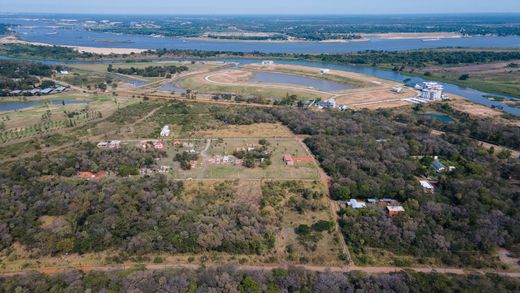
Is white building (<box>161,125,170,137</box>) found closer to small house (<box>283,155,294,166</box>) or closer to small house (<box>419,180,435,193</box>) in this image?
small house (<box>283,155,294,166</box>)

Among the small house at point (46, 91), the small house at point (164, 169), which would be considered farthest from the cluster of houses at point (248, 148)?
Answer: the small house at point (46, 91)

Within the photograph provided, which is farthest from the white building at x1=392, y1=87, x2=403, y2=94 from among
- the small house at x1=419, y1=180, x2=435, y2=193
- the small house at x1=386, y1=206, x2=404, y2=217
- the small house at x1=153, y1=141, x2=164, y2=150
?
the small house at x1=153, y1=141, x2=164, y2=150

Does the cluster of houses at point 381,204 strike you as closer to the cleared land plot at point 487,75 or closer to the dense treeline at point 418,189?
the dense treeline at point 418,189

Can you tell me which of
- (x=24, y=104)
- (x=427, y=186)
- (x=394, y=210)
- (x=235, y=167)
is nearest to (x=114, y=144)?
(x=235, y=167)

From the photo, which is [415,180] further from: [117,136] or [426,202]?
[117,136]

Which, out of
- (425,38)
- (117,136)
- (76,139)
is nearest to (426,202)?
(117,136)
